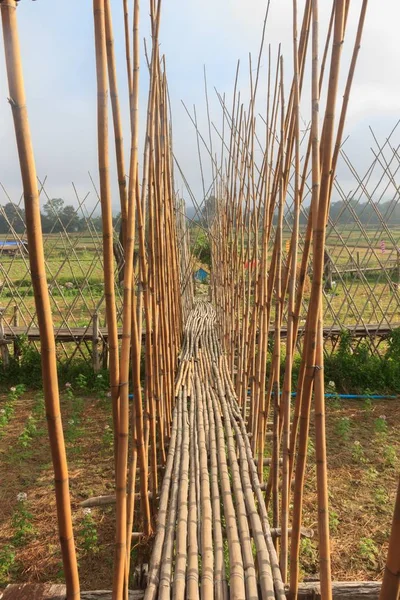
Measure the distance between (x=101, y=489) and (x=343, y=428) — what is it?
58.0 inches

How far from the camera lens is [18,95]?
1.72 ft

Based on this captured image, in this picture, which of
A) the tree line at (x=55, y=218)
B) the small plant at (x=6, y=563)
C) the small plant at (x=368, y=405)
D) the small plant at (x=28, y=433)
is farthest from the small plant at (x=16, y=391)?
the small plant at (x=368, y=405)

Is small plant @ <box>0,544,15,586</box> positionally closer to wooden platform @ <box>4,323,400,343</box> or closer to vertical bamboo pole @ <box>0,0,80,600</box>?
vertical bamboo pole @ <box>0,0,80,600</box>

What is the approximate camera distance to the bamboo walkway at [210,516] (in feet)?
3.50

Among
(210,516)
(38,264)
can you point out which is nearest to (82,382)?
(210,516)

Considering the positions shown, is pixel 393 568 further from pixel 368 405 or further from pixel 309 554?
pixel 368 405

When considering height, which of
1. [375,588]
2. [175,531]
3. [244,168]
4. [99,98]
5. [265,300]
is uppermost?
[244,168]

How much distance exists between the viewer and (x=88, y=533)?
1980 mm

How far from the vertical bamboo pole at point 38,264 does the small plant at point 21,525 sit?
146 centimetres

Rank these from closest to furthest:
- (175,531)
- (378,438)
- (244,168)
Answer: (175,531), (244,168), (378,438)

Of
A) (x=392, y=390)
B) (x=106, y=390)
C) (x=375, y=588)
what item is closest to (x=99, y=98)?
(x=375, y=588)

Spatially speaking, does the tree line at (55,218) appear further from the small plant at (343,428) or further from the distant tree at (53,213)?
the small plant at (343,428)

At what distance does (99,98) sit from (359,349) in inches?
138

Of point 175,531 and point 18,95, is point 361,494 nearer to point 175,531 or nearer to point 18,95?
point 175,531
